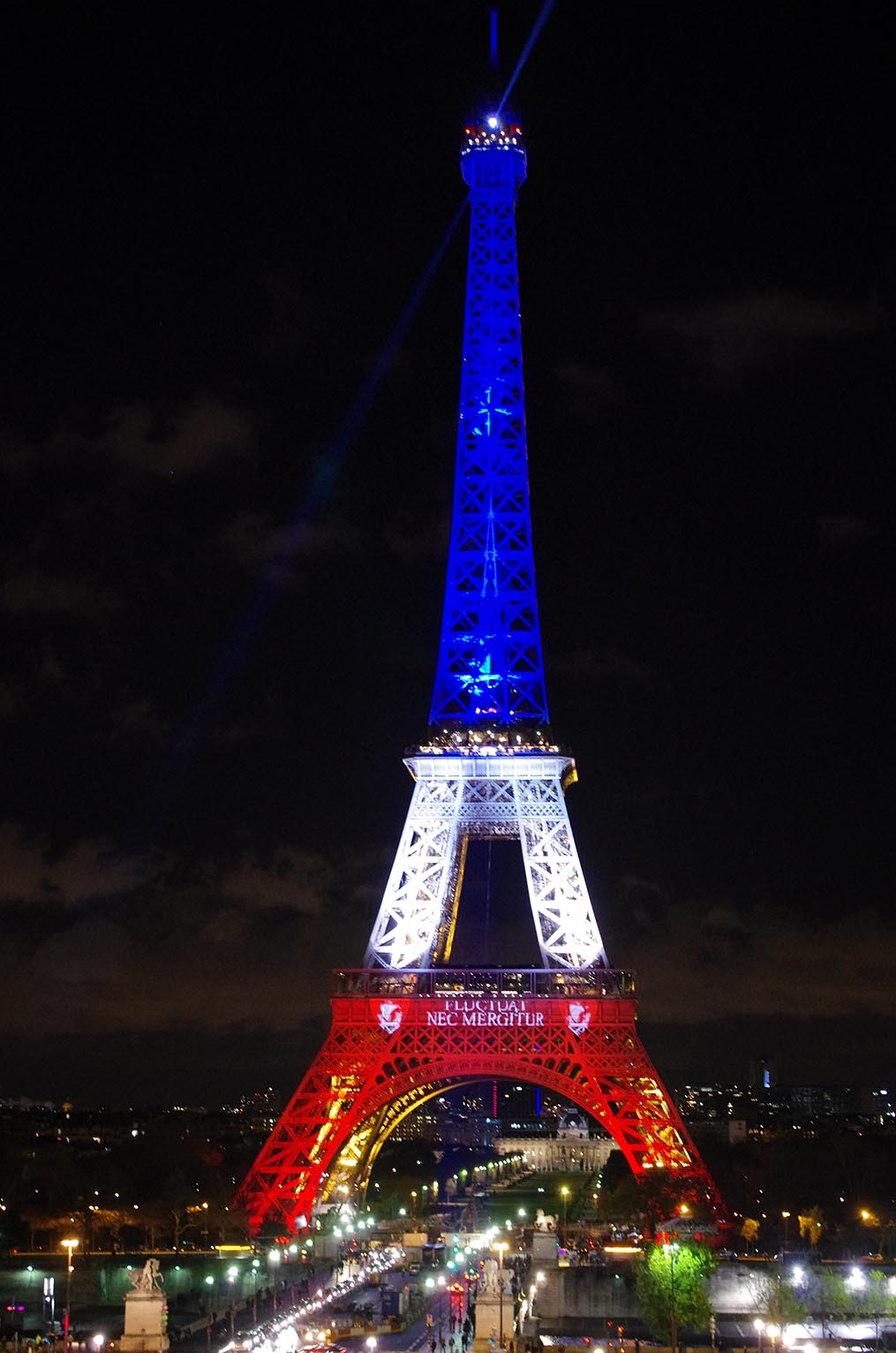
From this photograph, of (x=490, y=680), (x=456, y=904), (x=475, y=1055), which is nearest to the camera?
(x=475, y=1055)

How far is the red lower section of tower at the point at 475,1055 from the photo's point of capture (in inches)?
2842

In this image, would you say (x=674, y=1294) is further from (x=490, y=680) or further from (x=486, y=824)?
(x=490, y=680)

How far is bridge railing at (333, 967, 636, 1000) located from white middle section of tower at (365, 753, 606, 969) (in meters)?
0.92

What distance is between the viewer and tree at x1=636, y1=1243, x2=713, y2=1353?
5056cm

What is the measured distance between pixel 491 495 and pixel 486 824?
15.6 m

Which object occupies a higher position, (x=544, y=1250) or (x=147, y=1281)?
(x=544, y=1250)

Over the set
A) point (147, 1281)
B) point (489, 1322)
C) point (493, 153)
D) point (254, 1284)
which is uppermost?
point (493, 153)

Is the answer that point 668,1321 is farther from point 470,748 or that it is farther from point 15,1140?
point 15,1140

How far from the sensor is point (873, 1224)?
85375mm

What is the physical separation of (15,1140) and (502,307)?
8439 centimetres

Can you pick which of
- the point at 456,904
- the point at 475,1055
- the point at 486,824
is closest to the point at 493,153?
the point at 486,824

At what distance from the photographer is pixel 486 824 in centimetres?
8044

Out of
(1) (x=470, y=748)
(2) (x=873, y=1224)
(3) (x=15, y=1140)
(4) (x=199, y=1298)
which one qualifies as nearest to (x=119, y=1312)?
(4) (x=199, y=1298)

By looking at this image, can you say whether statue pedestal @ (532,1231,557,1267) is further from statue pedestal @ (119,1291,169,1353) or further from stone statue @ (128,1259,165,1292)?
statue pedestal @ (119,1291,169,1353)
